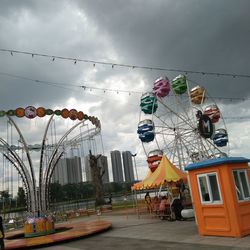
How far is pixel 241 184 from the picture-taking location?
11.1m

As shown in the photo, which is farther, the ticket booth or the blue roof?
the blue roof

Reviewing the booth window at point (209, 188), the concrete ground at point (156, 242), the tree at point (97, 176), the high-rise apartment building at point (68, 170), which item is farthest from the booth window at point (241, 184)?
the high-rise apartment building at point (68, 170)

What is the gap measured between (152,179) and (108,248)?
8.15 meters

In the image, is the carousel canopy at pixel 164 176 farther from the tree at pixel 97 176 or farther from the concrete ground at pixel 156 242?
Answer: the tree at pixel 97 176

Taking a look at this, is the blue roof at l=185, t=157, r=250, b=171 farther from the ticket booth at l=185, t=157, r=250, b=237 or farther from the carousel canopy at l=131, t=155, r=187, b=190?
the carousel canopy at l=131, t=155, r=187, b=190

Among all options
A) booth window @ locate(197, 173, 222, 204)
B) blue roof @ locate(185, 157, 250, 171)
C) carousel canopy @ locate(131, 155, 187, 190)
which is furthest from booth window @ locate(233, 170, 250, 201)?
carousel canopy @ locate(131, 155, 187, 190)

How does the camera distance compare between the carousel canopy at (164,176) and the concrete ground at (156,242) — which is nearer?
the concrete ground at (156,242)

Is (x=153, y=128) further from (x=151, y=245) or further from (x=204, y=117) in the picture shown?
(x=151, y=245)

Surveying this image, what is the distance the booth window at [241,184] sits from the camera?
35.8 ft

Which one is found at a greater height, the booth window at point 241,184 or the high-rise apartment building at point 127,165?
the high-rise apartment building at point 127,165

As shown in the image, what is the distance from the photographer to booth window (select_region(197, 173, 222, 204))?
36.4 ft

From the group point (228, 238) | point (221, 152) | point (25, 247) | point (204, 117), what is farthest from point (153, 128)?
point (228, 238)

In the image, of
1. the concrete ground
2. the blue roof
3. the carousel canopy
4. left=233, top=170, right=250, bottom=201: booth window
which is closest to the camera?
the concrete ground

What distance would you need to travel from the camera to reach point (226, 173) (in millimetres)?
10758
